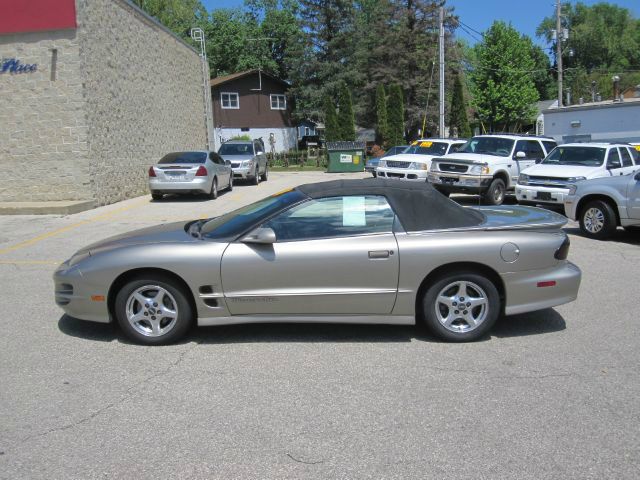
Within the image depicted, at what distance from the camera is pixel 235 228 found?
17.7 ft

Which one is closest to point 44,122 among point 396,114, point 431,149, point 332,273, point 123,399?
point 431,149

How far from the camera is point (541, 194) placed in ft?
43.3

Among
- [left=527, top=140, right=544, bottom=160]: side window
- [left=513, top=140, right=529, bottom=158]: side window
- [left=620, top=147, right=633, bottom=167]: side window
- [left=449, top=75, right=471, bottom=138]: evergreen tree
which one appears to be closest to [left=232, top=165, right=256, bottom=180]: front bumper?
[left=513, top=140, right=529, bottom=158]: side window

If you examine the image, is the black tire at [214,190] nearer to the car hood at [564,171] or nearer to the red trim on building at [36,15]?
the red trim on building at [36,15]

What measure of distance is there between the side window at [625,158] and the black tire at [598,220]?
13.7ft

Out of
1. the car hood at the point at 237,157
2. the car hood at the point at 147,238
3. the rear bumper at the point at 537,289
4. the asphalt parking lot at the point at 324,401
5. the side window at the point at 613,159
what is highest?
the car hood at the point at 237,157

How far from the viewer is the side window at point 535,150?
16.3m

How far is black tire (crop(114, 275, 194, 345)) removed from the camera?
5180mm

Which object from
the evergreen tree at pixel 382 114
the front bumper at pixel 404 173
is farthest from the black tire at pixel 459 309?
the evergreen tree at pixel 382 114

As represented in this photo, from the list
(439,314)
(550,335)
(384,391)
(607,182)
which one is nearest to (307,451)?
(384,391)

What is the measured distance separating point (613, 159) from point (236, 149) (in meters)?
14.1

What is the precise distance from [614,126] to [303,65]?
28567mm

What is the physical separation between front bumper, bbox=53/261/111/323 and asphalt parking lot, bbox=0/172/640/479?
11.5 inches

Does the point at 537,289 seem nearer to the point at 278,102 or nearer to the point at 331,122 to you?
the point at 331,122
